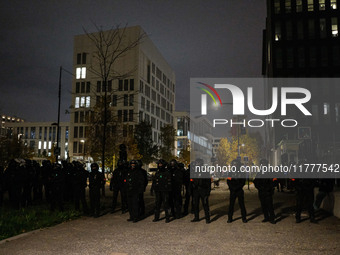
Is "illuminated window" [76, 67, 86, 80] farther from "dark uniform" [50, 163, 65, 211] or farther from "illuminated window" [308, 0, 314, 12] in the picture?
"dark uniform" [50, 163, 65, 211]

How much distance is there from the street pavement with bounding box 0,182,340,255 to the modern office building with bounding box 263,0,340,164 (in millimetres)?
41974

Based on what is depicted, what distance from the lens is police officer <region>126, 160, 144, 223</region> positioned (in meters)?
10.7

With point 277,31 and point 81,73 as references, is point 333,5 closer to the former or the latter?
point 277,31

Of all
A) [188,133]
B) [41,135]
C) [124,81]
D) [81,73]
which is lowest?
[188,133]

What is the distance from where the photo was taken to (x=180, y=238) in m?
8.27

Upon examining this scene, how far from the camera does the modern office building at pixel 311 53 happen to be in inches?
1978

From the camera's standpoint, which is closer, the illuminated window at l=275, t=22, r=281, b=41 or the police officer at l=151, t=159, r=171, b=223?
the police officer at l=151, t=159, r=171, b=223

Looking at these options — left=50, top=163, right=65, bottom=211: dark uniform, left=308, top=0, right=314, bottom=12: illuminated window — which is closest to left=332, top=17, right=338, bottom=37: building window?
left=308, top=0, right=314, bottom=12: illuminated window

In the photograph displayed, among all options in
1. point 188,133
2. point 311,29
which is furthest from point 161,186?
point 188,133

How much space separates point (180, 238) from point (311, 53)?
51020mm

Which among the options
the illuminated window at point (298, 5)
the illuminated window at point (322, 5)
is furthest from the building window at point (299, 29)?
the illuminated window at point (322, 5)

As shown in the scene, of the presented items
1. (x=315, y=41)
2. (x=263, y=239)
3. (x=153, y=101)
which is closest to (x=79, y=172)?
(x=263, y=239)

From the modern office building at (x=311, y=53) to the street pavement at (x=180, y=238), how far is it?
4197 centimetres

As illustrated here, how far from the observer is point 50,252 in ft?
22.6
